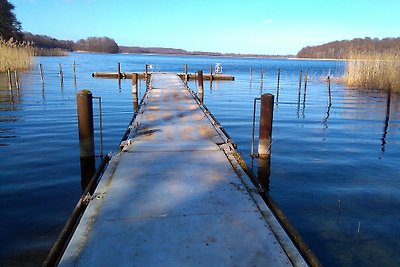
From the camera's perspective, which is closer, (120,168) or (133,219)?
(133,219)

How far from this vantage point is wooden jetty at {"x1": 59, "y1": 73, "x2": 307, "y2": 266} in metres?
3.57

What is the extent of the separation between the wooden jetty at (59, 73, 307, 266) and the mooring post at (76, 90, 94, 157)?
3.04 feet

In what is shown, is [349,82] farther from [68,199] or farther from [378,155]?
[68,199]

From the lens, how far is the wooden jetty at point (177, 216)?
3.57m

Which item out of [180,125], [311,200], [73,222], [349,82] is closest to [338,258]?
[311,200]

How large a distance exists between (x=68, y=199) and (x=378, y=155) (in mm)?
9072

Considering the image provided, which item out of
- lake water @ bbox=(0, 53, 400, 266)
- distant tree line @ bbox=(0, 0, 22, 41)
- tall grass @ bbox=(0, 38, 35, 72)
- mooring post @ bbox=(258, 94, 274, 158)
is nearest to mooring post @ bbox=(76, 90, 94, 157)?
lake water @ bbox=(0, 53, 400, 266)

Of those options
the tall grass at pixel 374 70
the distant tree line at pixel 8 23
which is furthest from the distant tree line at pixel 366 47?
the distant tree line at pixel 8 23

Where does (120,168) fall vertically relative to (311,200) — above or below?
above

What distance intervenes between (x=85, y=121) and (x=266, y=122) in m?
4.20

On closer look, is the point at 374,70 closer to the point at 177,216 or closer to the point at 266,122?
the point at 266,122

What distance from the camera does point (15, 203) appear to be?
6758 millimetres

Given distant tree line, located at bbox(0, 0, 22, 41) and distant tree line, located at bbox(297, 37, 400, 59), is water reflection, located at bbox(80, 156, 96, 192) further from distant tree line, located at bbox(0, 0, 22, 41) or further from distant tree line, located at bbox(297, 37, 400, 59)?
distant tree line, located at bbox(0, 0, 22, 41)

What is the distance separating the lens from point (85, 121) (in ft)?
25.3
